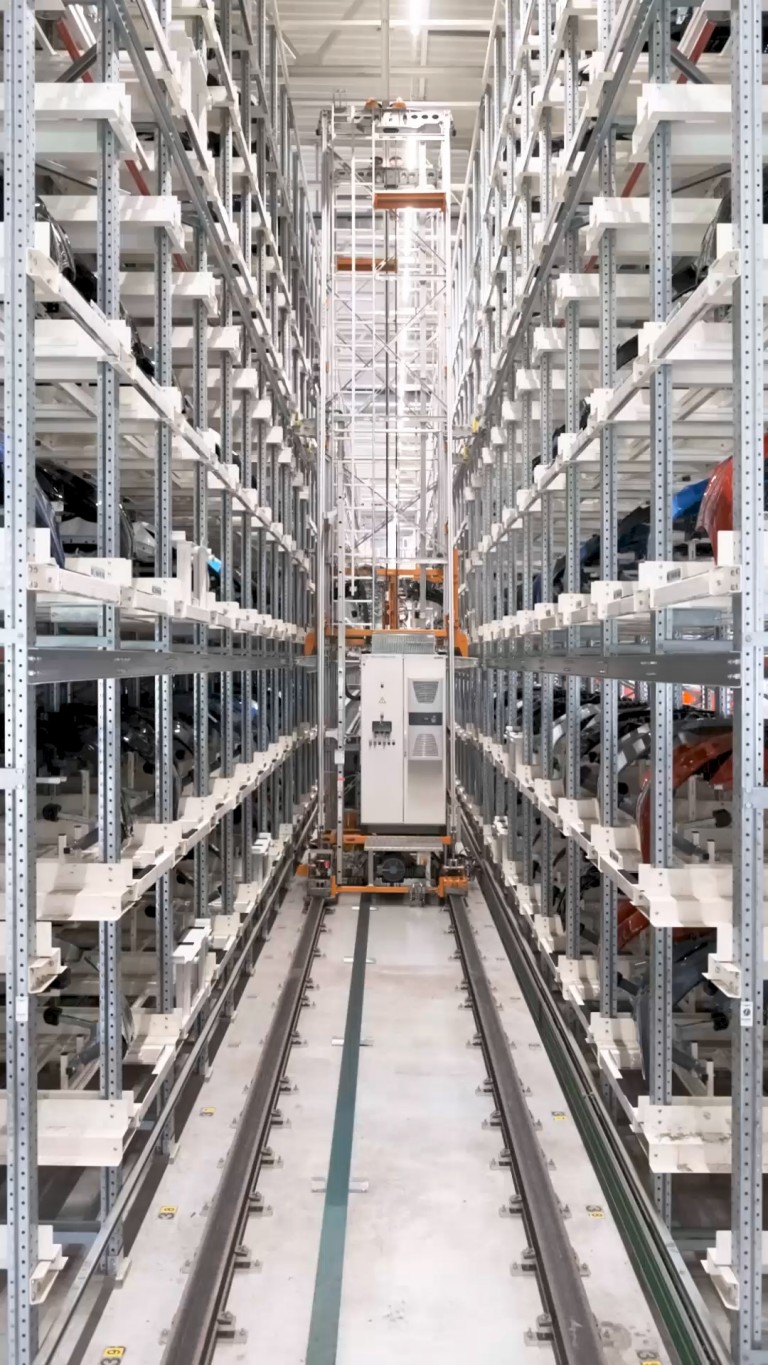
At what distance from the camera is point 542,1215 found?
154 inches

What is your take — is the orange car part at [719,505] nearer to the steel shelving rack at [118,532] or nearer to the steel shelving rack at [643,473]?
the steel shelving rack at [643,473]

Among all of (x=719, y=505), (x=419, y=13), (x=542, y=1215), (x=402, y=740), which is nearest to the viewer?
(x=719, y=505)

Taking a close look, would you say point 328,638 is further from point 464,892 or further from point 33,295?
point 33,295

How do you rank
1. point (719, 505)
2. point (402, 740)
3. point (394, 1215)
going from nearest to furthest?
point (719, 505)
point (394, 1215)
point (402, 740)

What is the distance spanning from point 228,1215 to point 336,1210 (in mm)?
443

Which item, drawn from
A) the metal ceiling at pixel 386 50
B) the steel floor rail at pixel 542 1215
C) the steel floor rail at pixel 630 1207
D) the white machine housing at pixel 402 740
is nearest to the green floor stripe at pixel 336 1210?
the steel floor rail at pixel 542 1215

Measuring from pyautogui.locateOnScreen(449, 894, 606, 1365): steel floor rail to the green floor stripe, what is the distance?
27.7 inches

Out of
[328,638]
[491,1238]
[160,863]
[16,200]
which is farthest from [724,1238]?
[328,638]

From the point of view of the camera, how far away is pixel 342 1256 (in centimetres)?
378

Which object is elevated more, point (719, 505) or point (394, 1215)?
point (719, 505)

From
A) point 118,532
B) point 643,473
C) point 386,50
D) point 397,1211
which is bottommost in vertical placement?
point 397,1211

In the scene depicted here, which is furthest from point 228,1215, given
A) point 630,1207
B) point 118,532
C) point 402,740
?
point 402,740

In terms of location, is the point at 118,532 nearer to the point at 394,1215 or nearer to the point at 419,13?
the point at 394,1215

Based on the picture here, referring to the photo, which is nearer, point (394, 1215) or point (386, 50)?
point (394, 1215)
